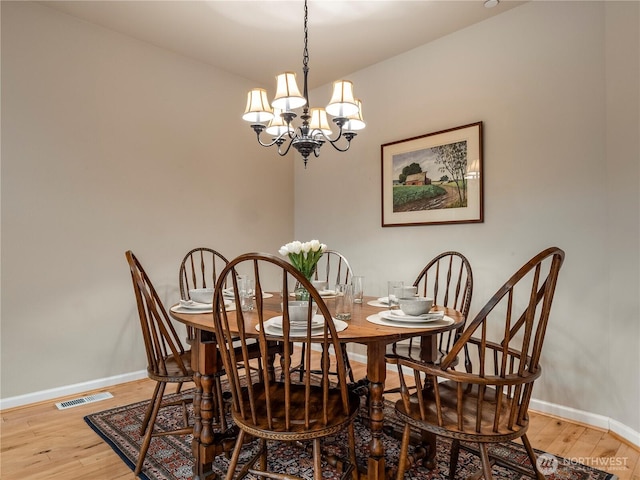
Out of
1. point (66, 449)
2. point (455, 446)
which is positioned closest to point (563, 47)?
point (455, 446)

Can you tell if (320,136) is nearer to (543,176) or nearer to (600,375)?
(543,176)

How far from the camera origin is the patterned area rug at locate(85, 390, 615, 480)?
1.85 meters

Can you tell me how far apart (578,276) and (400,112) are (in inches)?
71.6

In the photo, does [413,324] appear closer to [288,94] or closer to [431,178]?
[288,94]

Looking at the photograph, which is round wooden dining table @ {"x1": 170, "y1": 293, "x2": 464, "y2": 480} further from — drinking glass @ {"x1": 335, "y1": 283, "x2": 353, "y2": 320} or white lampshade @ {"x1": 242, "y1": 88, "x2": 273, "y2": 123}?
white lampshade @ {"x1": 242, "y1": 88, "x2": 273, "y2": 123}

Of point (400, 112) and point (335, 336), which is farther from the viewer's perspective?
point (400, 112)

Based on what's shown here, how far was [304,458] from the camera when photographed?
6.48 ft

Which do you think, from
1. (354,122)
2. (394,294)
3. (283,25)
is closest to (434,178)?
(354,122)

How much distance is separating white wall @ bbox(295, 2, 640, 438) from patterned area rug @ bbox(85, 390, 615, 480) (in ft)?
2.16

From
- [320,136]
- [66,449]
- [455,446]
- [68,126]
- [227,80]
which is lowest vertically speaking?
[66,449]

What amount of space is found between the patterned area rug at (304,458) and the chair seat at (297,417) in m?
0.49

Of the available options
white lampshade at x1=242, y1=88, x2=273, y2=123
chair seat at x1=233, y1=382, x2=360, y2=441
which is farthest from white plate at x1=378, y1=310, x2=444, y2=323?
white lampshade at x1=242, y1=88, x2=273, y2=123

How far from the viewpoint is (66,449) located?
2092 mm

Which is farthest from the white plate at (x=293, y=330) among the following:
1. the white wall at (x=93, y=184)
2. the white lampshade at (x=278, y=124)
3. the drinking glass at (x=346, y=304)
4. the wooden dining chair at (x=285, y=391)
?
the white wall at (x=93, y=184)
